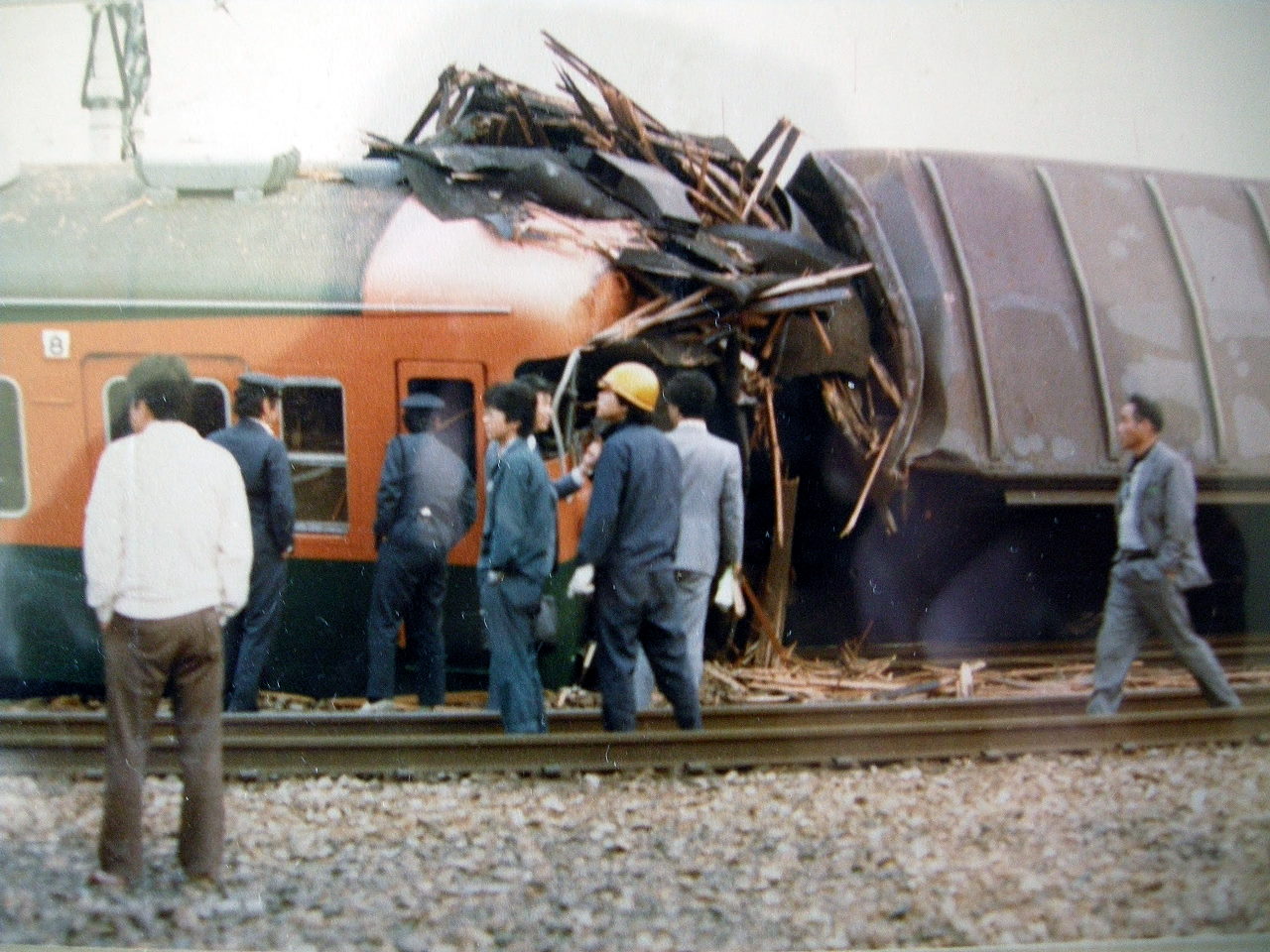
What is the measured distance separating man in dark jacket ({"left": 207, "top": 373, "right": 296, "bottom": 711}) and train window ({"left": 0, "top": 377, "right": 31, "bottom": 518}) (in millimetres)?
839

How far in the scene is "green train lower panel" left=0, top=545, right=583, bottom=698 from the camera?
13.9 feet

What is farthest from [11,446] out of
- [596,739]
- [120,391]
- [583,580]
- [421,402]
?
[596,739]

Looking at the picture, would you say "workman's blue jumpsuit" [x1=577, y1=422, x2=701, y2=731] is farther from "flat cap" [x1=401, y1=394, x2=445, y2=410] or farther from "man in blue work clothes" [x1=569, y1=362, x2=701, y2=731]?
"flat cap" [x1=401, y1=394, x2=445, y2=410]

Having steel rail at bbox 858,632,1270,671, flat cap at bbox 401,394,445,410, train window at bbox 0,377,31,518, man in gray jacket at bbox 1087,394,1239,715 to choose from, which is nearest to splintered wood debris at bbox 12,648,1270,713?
steel rail at bbox 858,632,1270,671

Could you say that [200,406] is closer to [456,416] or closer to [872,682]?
[456,416]

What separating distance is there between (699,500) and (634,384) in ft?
2.04

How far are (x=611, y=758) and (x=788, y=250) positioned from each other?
93.7 inches

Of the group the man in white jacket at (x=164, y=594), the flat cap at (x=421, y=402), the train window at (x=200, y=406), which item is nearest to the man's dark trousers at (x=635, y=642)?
the flat cap at (x=421, y=402)

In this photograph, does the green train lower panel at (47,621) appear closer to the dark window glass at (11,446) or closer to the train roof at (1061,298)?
the dark window glass at (11,446)

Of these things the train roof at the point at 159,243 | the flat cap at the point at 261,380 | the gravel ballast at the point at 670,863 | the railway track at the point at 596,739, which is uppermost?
the train roof at the point at 159,243

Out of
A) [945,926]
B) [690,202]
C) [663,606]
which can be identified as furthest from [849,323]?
[945,926]

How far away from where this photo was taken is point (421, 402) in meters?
4.54

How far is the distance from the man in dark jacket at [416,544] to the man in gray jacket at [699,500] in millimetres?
929

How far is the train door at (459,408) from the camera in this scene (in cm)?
455
